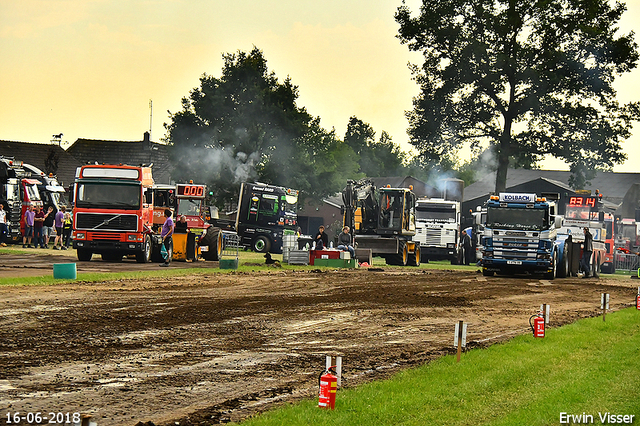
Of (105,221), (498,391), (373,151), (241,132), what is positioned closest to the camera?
(498,391)

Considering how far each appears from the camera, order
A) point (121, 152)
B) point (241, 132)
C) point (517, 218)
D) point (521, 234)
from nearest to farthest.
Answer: point (521, 234)
point (517, 218)
point (241, 132)
point (121, 152)

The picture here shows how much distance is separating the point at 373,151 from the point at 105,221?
130078 mm

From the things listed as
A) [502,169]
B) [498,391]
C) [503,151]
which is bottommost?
[498,391]

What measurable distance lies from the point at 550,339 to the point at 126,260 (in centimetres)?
2205

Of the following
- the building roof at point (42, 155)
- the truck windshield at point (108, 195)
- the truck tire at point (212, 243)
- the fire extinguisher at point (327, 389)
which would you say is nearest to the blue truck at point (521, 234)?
the truck tire at point (212, 243)

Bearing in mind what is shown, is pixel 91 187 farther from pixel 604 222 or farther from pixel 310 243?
pixel 604 222

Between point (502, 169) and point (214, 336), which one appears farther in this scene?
point (502, 169)

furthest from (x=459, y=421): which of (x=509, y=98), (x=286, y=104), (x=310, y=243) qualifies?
(x=286, y=104)

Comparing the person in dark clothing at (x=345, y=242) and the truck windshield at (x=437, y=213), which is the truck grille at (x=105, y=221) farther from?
the truck windshield at (x=437, y=213)

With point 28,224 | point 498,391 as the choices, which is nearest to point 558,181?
point 28,224

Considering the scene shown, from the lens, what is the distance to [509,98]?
53.7 metres

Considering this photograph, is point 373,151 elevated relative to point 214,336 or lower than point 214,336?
elevated

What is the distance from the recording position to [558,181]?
94.0 meters

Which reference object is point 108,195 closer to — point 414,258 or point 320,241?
point 320,241
